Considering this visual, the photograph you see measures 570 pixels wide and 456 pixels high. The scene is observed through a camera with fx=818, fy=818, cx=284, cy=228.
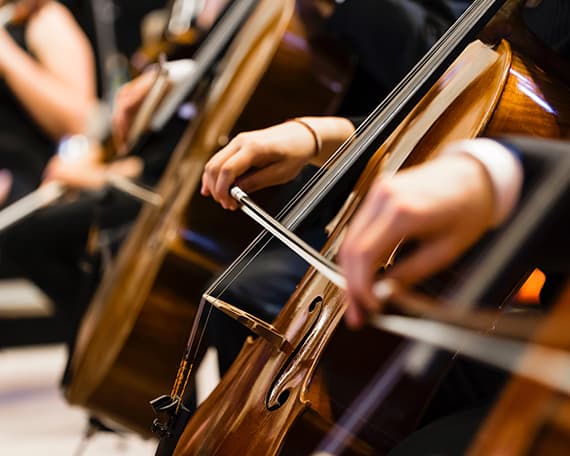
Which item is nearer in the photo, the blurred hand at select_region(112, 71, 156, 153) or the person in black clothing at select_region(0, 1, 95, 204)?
the blurred hand at select_region(112, 71, 156, 153)

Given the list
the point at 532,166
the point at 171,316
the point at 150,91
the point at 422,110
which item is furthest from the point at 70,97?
the point at 532,166

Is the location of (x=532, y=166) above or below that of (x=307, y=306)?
above

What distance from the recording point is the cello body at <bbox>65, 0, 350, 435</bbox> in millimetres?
972

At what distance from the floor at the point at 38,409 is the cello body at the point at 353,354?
1.88 feet

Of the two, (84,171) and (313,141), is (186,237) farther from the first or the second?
(84,171)

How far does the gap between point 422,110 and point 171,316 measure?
58cm

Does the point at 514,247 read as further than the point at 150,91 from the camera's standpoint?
No

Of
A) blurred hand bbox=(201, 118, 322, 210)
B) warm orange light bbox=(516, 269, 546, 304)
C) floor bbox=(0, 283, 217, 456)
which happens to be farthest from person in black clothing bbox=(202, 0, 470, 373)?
floor bbox=(0, 283, 217, 456)

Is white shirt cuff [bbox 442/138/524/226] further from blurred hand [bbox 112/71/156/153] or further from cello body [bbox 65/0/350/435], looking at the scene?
blurred hand [bbox 112/71/156/153]

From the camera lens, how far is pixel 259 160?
65 centimetres

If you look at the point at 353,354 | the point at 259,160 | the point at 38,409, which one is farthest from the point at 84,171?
the point at 353,354

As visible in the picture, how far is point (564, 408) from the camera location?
0.31 metres

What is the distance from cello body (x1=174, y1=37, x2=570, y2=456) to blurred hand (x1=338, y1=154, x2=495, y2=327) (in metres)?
0.14

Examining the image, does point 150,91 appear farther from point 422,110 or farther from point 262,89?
point 422,110
